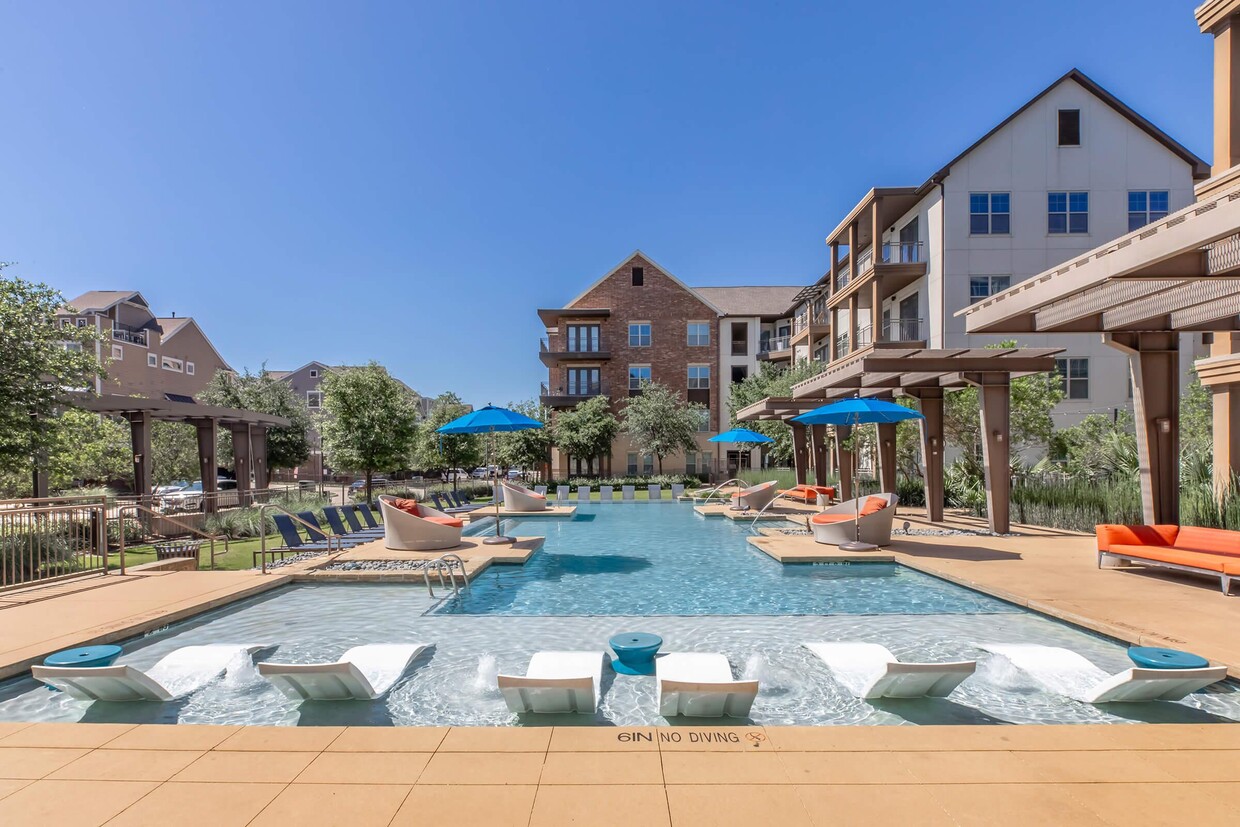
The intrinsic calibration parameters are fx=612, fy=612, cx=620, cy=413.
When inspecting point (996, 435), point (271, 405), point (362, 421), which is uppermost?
point (271, 405)

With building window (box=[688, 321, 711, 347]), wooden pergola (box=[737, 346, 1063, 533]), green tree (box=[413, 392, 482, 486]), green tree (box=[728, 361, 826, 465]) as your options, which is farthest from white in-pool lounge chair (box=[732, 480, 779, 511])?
building window (box=[688, 321, 711, 347])

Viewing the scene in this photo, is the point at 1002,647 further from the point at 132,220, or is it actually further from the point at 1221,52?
the point at 132,220

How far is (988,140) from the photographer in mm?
23312

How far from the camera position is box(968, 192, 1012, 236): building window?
2334cm

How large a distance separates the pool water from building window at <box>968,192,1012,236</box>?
17.7 metres

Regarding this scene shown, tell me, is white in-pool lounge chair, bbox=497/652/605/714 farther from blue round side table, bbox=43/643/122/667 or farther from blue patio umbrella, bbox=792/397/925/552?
blue patio umbrella, bbox=792/397/925/552

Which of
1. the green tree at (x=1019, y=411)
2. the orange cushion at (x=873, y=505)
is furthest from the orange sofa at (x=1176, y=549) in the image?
the green tree at (x=1019, y=411)

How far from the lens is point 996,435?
1209 centimetres

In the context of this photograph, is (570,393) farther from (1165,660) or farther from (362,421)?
(1165,660)

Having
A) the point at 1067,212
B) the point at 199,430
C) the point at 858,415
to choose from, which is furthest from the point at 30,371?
the point at 1067,212

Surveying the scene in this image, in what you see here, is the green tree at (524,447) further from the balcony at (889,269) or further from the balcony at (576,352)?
the balcony at (889,269)

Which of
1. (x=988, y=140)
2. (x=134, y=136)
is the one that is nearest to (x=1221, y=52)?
(x=988, y=140)

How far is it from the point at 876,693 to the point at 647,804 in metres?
2.48

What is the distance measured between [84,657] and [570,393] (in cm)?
3277
